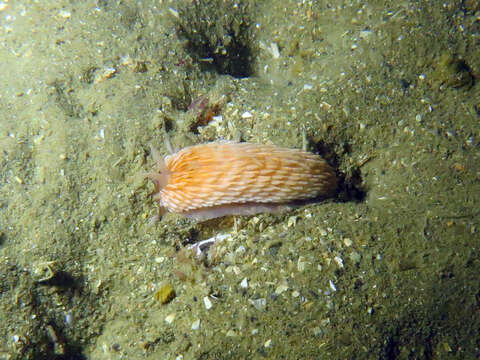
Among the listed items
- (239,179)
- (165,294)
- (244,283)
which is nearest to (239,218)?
(239,179)

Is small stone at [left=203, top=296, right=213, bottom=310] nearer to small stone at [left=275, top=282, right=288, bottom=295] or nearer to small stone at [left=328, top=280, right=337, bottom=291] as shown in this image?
small stone at [left=275, top=282, right=288, bottom=295]

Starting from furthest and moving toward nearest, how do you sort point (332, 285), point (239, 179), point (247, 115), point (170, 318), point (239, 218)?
point (247, 115), point (239, 218), point (239, 179), point (170, 318), point (332, 285)

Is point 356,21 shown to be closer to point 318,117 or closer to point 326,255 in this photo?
point 318,117

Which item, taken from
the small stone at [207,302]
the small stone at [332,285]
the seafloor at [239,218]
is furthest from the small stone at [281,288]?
the small stone at [207,302]

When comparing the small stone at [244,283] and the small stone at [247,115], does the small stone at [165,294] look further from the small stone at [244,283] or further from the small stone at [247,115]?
the small stone at [247,115]

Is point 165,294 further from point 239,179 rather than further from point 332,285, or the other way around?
point 332,285

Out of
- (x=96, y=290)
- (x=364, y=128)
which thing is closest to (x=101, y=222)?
(x=96, y=290)
